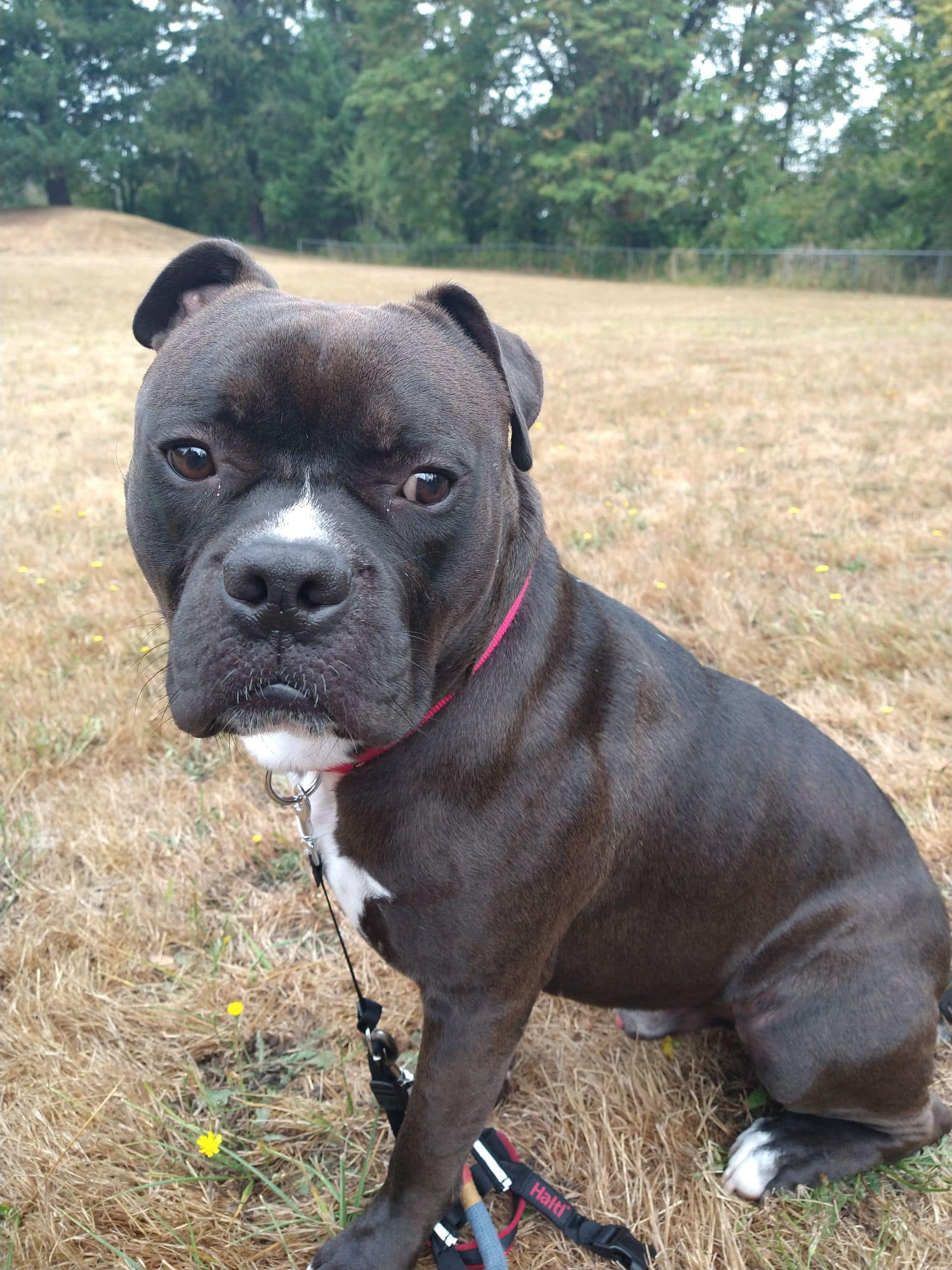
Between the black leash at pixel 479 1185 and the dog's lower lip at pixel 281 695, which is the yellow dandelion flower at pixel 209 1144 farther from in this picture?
the dog's lower lip at pixel 281 695

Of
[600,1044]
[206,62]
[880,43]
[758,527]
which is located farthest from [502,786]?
[206,62]

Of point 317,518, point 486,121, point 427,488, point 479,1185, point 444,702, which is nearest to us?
point 317,518

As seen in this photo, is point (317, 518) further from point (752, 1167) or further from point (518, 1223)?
point (752, 1167)

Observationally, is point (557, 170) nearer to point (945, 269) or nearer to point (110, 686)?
point (945, 269)

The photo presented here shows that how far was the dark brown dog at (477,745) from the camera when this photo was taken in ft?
5.50

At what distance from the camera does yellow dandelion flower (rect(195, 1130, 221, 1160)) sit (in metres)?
2.08

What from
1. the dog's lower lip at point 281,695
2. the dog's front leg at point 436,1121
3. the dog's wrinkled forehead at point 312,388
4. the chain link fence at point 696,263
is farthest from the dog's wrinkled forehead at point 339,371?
the chain link fence at point 696,263

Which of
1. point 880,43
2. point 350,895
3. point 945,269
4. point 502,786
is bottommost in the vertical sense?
point 350,895

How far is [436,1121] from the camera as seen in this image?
1.89 m

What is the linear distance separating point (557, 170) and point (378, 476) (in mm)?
41950

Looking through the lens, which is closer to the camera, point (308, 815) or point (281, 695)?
point (281, 695)

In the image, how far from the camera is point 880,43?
108 feet

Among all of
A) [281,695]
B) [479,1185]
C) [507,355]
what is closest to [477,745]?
[281,695]

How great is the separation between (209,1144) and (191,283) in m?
1.99
